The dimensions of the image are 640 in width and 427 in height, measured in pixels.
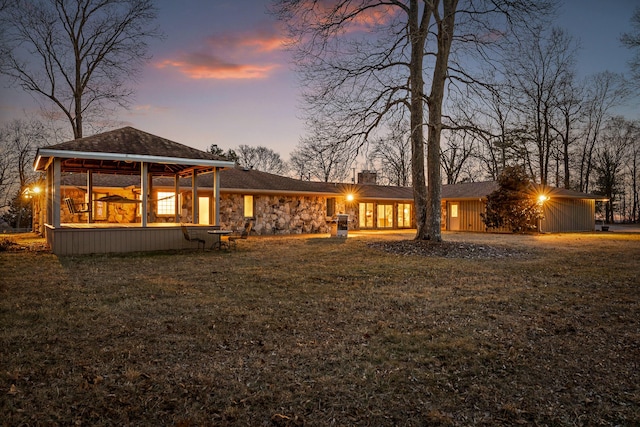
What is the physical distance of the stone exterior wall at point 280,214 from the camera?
20.5 meters

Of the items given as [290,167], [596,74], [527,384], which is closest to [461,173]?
[596,74]

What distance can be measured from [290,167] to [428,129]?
32087mm

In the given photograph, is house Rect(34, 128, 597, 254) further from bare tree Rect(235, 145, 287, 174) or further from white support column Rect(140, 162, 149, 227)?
bare tree Rect(235, 145, 287, 174)

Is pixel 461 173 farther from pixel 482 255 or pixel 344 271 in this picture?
pixel 344 271

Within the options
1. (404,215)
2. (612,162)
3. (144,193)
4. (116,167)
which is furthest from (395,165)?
(144,193)

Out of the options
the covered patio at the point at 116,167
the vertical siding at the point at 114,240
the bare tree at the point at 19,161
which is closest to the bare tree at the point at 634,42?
the covered patio at the point at 116,167

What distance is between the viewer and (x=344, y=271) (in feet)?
29.3

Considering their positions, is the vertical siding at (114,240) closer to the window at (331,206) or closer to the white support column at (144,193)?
the white support column at (144,193)

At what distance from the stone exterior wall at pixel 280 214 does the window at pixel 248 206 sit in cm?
18

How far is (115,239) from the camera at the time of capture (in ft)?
40.7

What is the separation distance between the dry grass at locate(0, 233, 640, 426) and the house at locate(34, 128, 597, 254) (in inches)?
196

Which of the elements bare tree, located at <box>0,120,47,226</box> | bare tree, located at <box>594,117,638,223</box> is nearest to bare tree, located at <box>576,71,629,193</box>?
bare tree, located at <box>594,117,638,223</box>

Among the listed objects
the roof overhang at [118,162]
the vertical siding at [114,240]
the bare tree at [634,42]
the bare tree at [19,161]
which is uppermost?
the bare tree at [634,42]

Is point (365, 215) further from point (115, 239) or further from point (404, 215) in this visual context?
point (115, 239)
